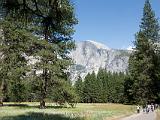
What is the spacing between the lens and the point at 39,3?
9430mm

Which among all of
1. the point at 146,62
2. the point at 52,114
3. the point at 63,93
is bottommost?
the point at 52,114

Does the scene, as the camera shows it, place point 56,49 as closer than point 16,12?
No

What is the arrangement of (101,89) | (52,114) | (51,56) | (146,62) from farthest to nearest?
(101,89) → (146,62) → (51,56) → (52,114)

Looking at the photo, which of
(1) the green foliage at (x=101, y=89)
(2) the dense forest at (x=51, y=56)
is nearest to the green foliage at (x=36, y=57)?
(2) the dense forest at (x=51, y=56)

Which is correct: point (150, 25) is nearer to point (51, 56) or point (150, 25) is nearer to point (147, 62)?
point (147, 62)

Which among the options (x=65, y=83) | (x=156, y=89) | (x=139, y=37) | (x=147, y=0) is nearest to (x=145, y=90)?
(x=156, y=89)

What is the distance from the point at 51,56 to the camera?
51094mm

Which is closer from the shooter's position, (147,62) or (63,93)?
(63,93)

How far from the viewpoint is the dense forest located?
986 centimetres

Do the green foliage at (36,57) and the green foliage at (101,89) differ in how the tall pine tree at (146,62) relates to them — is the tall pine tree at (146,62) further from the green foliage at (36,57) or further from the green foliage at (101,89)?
the green foliage at (101,89)

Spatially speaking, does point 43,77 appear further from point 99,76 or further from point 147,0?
point 99,76

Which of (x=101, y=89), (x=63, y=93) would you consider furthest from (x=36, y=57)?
(x=101, y=89)

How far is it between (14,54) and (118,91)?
9369cm

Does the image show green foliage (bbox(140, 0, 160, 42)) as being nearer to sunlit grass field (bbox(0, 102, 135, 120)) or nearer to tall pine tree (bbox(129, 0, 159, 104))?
tall pine tree (bbox(129, 0, 159, 104))
